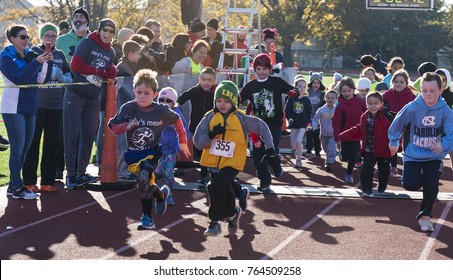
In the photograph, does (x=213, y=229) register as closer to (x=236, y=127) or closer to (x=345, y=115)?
(x=236, y=127)

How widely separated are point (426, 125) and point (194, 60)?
6005 mm

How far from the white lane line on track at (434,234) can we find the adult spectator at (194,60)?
16.4 feet

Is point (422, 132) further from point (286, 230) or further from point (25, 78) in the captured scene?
point (25, 78)

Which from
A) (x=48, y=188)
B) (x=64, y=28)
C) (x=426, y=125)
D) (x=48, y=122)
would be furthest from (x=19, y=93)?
(x=64, y=28)

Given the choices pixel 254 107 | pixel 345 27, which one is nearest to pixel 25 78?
pixel 254 107

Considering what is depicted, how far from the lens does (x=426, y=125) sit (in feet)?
28.8

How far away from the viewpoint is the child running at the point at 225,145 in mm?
8438

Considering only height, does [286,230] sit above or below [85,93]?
below

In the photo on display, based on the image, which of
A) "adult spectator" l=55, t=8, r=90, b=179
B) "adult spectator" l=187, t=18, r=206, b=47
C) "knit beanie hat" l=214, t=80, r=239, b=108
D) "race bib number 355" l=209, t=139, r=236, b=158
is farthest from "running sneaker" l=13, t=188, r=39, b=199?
"adult spectator" l=187, t=18, r=206, b=47

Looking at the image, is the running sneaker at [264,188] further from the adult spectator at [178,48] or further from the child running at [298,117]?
the adult spectator at [178,48]

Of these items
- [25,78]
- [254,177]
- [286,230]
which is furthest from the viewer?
[254,177]

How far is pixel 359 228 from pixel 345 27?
64.0 m

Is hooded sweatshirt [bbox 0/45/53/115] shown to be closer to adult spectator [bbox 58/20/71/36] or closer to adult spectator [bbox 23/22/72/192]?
adult spectator [bbox 23/22/72/192]

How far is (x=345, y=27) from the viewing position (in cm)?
7156
